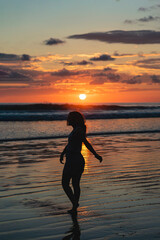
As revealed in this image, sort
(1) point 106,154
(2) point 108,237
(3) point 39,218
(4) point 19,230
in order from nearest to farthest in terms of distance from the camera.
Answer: (2) point 108,237
(4) point 19,230
(3) point 39,218
(1) point 106,154

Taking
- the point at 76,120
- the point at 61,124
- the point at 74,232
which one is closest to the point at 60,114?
the point at 61,124

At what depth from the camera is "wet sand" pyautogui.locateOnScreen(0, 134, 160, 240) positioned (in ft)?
16.8

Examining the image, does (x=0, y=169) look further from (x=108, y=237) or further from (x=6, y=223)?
(x=108, y=237)

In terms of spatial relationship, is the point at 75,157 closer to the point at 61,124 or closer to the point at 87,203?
the point at 87,203

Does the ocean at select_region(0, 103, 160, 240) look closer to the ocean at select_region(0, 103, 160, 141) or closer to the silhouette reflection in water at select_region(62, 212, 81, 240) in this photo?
the silhouette reflection in water at select_region(62, 212, 81, 240)

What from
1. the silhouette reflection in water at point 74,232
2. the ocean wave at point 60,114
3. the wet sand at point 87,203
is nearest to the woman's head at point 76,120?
the wet sand at point 87,203

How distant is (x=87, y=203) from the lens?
6.73 metres

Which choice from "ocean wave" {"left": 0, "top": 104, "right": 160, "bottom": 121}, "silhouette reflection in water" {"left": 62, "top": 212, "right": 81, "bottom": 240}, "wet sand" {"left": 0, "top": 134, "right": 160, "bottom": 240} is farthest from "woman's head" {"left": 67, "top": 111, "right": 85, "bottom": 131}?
"ocean wave" {"left": 0, "top": 104, "right": 160, "bottom": 121}

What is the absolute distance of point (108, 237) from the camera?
488 cm

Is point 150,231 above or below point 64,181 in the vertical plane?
below

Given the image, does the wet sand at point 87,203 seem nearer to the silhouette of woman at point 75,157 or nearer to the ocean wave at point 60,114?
the silhouette of woman at point 75,157

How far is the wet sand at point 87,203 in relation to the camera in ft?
16.8

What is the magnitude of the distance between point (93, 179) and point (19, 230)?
390 centimetres

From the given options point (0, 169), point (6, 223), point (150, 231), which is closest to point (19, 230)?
point (6, 223)
